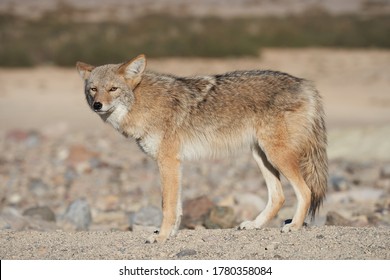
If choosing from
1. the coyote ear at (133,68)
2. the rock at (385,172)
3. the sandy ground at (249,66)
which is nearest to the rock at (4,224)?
the sandy ground at (249,66)

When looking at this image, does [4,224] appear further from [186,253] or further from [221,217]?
[186,253]

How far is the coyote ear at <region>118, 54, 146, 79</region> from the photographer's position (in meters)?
8.34

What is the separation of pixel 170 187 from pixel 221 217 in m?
1.83

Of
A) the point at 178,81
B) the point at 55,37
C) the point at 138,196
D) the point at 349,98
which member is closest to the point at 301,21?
the point at 55,37

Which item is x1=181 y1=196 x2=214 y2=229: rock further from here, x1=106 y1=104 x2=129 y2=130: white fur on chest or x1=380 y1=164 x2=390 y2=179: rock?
x1=380 y1=164 x2=390 y2=179: rock

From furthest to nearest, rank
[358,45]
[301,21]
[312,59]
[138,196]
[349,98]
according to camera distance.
→ [301,21], [358,45], [312,59], [349,98], [138,196]

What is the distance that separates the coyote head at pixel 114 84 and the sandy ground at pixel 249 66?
1.35 meters

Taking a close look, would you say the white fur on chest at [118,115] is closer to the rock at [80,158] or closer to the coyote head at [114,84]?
the coyote head at [114,84]

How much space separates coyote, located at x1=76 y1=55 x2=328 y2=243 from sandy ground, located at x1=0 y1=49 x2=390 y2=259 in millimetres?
528

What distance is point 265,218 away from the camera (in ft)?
28.3

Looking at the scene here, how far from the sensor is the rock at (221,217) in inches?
386

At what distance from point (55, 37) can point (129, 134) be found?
31309 millimetres

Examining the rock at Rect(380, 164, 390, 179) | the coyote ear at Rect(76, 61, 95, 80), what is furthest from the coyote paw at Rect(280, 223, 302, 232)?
the rock at Rect(380, 164, 390, 179)

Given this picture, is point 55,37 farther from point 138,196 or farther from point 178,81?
point 178,81
